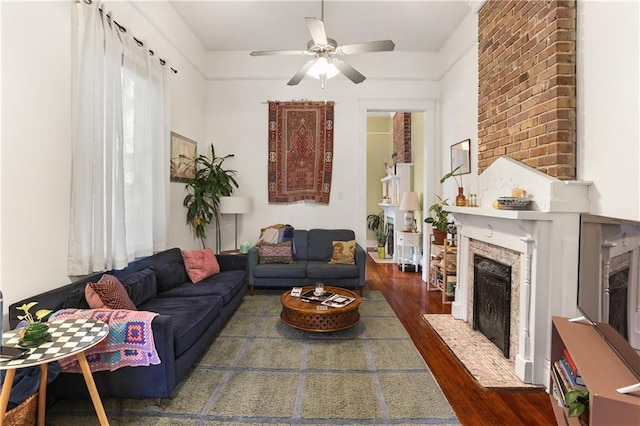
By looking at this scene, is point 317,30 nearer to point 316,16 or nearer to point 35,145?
point 316,16

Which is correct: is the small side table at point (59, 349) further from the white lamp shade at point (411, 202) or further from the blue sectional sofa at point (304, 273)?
the white lamp shade at point (411, 202)

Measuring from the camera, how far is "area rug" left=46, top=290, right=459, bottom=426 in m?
1.88

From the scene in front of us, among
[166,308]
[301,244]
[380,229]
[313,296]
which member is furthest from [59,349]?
[380,229]

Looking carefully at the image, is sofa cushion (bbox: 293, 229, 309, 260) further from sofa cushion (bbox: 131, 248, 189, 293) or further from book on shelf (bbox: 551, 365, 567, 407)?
book on shelf (bbox: 551, 365, 567, 407)

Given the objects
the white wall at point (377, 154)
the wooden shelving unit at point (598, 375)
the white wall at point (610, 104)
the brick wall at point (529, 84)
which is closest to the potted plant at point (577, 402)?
the wooden shelving unit at point (598, 375)

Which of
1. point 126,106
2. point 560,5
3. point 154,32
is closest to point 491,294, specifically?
point 560,5

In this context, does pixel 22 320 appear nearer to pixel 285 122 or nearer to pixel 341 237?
pixel 341 237

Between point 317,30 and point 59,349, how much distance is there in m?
2.62

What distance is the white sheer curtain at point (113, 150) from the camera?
229 centimetres

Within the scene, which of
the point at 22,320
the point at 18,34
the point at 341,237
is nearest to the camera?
the point at 22,320

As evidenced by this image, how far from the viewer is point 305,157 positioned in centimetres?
493

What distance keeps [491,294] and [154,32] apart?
4.39 metres

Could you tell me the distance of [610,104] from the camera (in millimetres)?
2014

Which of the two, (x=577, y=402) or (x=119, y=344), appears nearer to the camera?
(x=577, y=402)
